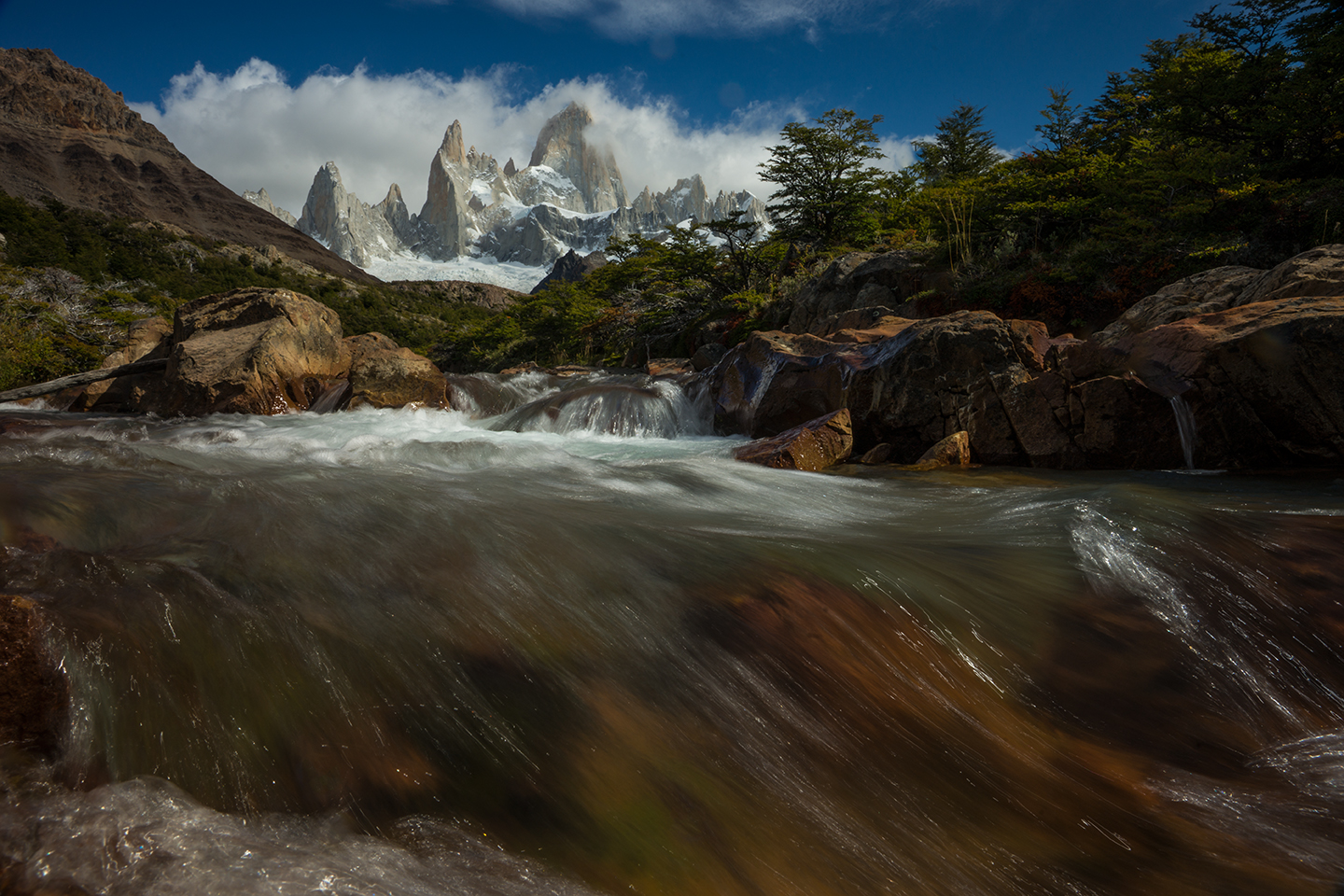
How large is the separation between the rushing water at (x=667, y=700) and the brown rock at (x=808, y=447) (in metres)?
Result: 2.69

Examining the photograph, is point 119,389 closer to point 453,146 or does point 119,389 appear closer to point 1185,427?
point 1185,427

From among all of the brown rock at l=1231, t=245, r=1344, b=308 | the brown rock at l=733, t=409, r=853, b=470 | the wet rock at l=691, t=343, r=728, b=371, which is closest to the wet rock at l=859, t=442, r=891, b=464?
the brown rock at l=733, t=409, r=853, b=470

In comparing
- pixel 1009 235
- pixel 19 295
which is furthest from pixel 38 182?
pixel 1009 235

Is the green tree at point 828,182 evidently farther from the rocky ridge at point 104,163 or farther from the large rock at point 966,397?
the rocky ridge at point 104,163

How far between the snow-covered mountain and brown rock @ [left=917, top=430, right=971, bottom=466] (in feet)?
510

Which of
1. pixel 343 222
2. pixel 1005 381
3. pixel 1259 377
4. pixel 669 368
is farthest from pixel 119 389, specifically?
pixel 343 222

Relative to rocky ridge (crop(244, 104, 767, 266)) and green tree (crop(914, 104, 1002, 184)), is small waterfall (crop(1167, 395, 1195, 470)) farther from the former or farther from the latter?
rocky ridge (crop(244, 104, 767, 266))

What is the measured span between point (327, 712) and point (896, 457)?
21.9 ft

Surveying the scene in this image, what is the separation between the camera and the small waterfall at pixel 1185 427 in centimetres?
554

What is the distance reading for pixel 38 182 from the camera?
76.6 metres

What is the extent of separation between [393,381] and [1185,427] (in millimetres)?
11858

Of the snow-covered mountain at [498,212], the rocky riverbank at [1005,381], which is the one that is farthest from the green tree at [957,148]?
the snow-covered mountain at [498,212]

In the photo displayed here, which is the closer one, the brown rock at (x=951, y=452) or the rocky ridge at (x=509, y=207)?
the brown rock at (x=951, y=452)

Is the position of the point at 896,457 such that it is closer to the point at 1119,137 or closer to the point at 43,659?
the point at 43,659
